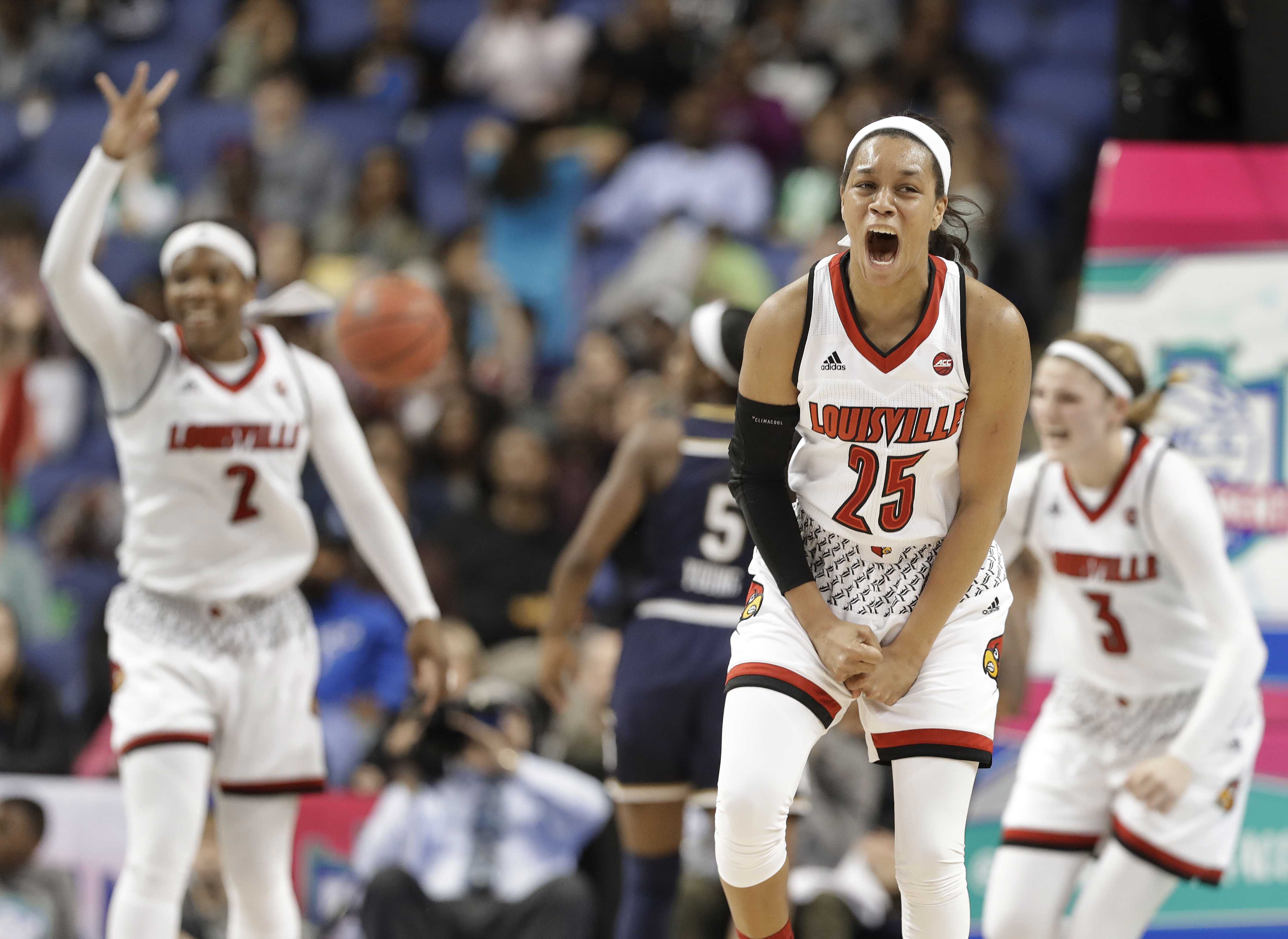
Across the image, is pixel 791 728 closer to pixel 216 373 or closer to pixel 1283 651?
pixel 216 373

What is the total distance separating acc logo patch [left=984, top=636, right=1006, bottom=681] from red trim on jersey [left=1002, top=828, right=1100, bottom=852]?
48.1 inches

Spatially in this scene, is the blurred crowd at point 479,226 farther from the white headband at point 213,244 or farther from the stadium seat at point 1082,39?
the white headband at point 213,244

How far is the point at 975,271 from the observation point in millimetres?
3738

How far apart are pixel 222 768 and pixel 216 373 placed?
1.20 meters

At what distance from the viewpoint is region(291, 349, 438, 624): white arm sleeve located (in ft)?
16.0

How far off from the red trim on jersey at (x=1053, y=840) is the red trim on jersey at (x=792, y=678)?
1453 millimetres

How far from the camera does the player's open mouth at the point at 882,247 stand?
10.9ft

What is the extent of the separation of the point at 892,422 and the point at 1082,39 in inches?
315

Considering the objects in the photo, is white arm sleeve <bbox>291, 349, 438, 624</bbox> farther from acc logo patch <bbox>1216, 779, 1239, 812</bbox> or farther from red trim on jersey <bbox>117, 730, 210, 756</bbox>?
acc logo patch <bbox>1216, 779, 1239, 812</bbox>

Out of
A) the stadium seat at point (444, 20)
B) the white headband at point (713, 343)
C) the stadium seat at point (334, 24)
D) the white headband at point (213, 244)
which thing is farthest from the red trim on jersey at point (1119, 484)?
the stadium seat at point (334, 24)

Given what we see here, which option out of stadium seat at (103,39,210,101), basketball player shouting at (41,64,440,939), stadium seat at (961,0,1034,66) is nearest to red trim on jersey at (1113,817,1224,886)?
basketball player shouting at (41,64,440,939)

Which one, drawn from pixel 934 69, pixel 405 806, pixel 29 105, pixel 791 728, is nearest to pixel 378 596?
pixel 405 806

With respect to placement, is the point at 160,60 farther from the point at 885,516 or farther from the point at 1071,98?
the point at 885,516

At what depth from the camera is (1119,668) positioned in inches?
185
